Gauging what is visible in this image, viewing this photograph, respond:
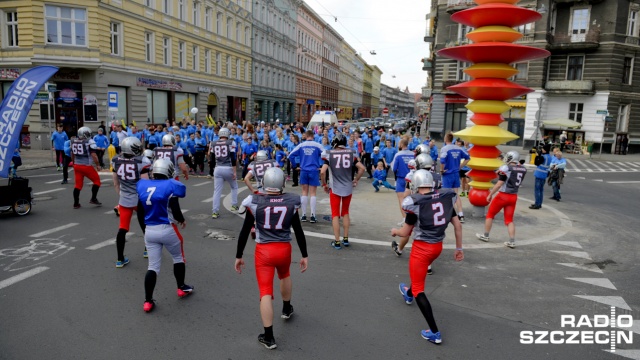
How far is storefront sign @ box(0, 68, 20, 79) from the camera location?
23.4 meters

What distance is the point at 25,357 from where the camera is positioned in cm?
419

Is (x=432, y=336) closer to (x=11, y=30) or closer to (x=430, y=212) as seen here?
(x=430, y=212)

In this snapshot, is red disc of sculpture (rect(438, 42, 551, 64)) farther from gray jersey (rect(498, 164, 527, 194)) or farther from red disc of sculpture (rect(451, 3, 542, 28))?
gray jersey (rect(498, 164, 527, 194))

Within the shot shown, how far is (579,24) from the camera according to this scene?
3531 centimetres

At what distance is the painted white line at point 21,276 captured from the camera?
5910 mm

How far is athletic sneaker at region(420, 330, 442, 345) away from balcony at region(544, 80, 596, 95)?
35.9 meters

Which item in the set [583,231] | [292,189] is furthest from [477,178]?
[292,189]

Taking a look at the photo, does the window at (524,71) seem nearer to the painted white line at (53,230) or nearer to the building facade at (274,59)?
→ the building facade at (274,59)

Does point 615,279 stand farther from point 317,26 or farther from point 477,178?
point 317,26

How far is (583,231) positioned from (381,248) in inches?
197

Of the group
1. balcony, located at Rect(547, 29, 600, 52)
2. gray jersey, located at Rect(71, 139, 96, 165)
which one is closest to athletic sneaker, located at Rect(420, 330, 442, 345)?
gray jersey, located at Rect(71, 139, 96, 165)

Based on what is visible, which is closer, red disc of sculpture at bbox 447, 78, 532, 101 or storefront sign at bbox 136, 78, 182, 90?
red disc of sculpture at bbox 447, 78, 532, 101

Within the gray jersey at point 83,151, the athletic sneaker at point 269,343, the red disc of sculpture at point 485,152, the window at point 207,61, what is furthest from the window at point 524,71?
the athletic sneaker at point 269,343

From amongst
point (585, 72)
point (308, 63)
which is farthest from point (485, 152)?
point (308, 63)
